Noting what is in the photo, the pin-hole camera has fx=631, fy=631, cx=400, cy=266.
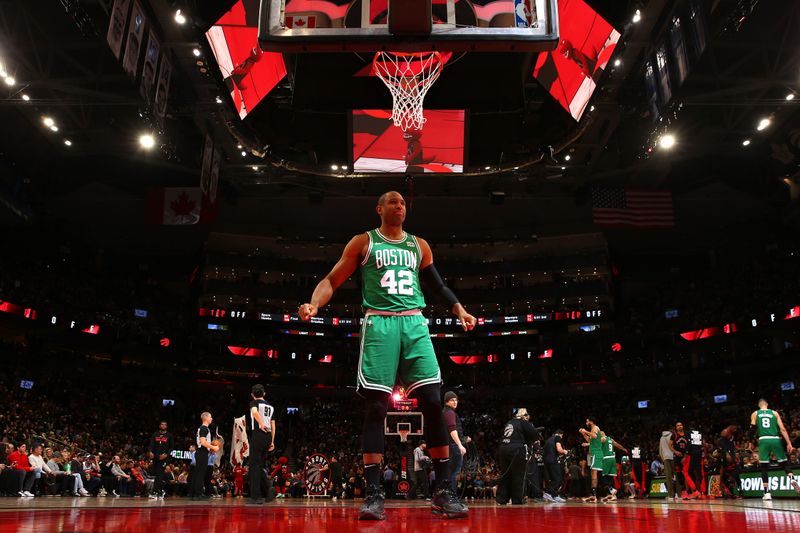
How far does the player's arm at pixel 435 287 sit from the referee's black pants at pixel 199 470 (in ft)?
26.4

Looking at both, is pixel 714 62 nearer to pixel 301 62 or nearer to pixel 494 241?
pixel 301 62

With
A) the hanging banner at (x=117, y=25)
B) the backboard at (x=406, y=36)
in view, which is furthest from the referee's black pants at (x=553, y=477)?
the hanging banner at (x=117, y=25)

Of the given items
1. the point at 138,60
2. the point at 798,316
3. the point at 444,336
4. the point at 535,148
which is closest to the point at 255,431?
the point at 138,60

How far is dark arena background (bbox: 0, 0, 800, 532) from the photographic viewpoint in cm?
752

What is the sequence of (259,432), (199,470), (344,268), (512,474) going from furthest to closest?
(199,470) → (512,474) → (259,432) → (344,268)

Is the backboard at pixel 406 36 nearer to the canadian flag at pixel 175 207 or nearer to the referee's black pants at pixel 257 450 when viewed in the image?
the referee's black pants at pixel 257 450

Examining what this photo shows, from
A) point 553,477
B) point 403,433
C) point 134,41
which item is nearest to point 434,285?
point 553,477

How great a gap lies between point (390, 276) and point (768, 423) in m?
11.4

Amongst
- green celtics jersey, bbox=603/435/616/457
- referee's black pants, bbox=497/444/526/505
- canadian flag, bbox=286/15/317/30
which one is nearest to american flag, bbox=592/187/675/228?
green celtics jersey, bbox=603/435/616/457

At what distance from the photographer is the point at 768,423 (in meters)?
12.8

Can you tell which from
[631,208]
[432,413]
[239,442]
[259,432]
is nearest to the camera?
[432,413]

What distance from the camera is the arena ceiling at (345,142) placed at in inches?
751

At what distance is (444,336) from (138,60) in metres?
30.8

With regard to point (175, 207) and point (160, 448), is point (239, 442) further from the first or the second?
point (175, 207)
